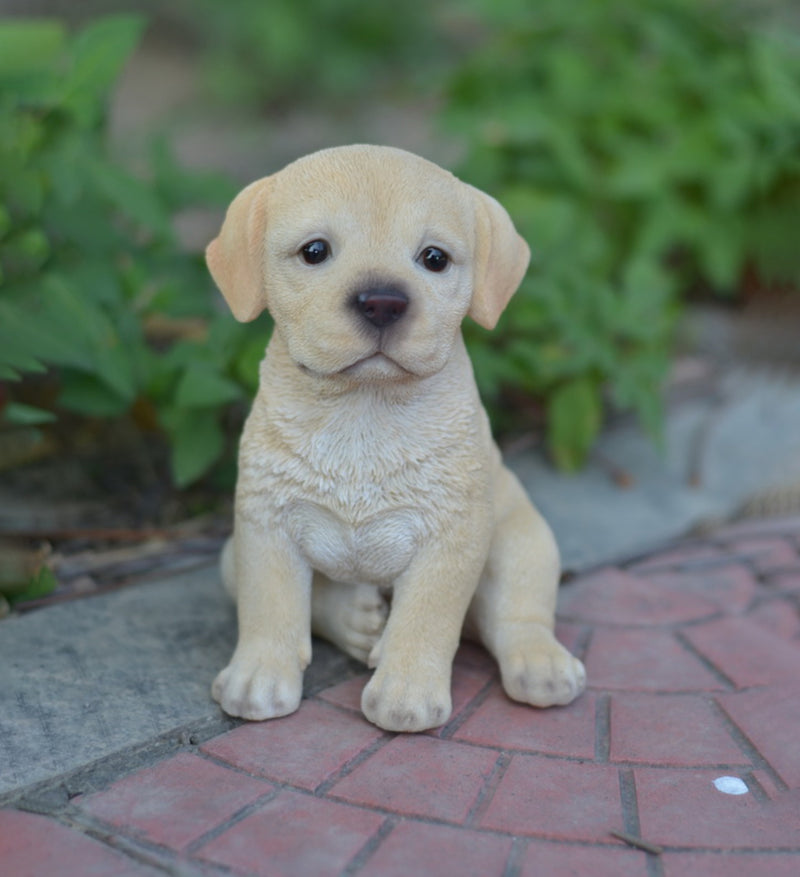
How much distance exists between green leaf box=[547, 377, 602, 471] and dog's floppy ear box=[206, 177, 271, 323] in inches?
70.1

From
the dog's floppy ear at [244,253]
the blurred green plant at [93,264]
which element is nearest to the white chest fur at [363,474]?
the dog's floppy ear at [244,253]

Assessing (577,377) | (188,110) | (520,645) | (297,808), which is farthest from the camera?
(188,110)

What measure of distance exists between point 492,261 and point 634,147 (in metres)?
2.71

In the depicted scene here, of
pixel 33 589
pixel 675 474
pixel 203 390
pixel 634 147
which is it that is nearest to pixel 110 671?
pixel 33 589

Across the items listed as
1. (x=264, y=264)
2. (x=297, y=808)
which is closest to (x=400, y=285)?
(x=264, y=264)

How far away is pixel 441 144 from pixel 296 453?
11.8ft

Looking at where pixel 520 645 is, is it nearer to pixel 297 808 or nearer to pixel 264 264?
pixel 297 808

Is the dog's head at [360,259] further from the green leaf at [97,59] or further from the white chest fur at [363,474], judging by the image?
the green leaf at [97,59]

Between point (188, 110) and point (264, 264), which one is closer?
point (264, 264)

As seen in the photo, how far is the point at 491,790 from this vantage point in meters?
2.14

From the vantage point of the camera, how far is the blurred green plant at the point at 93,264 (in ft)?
10.3

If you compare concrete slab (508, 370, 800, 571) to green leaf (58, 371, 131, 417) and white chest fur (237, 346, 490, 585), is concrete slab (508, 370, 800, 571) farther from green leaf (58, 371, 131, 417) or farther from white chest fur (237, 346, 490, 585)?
green leaf (58, 371, 131, 417)

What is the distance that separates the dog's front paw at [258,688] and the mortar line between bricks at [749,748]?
946mm

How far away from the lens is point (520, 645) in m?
2.49
